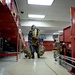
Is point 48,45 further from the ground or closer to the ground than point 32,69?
further from the ground

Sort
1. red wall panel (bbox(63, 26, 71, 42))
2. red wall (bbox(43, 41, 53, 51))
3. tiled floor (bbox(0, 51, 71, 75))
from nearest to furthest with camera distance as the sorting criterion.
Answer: tiled floor (bbox(0, 51, 71, 75))
red wall panel (bbox(63, 26, 71, 42))
red wall (bbox(43, 41, 53, 51))

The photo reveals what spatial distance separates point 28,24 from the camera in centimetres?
1095

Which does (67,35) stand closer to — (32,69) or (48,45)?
(32,69)

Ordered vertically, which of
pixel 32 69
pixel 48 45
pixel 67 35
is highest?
pixel 67 35

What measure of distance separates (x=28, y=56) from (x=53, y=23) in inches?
203

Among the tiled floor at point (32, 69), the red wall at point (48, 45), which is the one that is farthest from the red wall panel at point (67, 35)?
the red wall at point (48, 45)

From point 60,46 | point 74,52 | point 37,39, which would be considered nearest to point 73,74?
point 74,52

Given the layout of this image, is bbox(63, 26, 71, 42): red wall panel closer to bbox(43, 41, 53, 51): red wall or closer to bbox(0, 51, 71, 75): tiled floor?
bbox(0, 51, 71, 75): tiled floor

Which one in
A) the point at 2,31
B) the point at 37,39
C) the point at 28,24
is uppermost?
the point at 28,24

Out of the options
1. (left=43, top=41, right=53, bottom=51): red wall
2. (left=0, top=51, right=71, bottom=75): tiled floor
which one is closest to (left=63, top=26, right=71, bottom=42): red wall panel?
(left=0, top=51, right=71, bottom=75): tiled floor

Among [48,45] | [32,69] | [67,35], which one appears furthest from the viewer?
[48,45]

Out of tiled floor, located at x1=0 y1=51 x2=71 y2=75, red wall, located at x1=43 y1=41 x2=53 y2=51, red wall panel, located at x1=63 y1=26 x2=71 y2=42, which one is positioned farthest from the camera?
red wall, located at x1=43 y1=41 x2=53 y2=51

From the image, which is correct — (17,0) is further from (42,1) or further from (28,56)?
(28,56)

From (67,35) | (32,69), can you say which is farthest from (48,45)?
(32,69)
